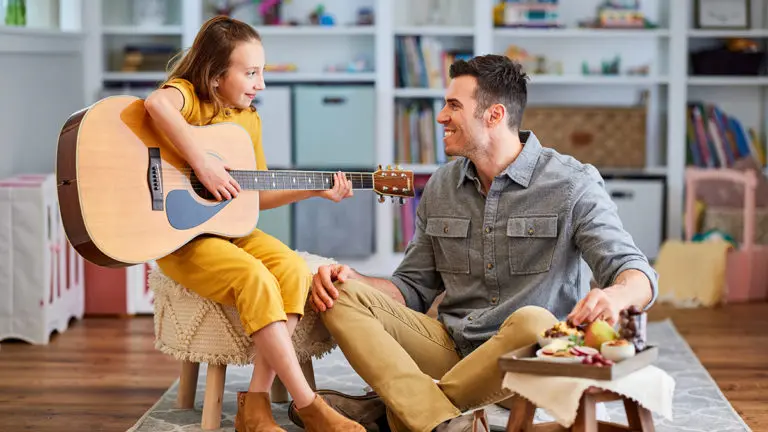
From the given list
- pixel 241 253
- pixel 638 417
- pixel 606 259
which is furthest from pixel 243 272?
pixel 638 417

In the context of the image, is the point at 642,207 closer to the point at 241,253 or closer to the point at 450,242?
the point at 450,242

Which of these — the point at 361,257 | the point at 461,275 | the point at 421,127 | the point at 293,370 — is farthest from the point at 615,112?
the point at 293,370

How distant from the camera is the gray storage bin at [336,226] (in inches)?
187

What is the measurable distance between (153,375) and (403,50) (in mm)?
2260

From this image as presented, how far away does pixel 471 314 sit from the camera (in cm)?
246

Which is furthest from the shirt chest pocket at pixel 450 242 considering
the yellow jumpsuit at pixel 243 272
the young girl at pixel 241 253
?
the yellow jumpsuit at pixel 243 272

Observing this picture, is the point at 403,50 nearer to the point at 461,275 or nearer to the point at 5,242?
the point at 5,242

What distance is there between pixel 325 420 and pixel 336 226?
8.35 feet

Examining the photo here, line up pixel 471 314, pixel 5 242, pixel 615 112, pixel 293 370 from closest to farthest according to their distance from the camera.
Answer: pixel 293 370 < pixel 471 314 < pixel 5 242 < pixel 615 112

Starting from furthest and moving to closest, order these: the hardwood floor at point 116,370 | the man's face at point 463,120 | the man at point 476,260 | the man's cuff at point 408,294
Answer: the hardwood floor at point 116,370, the man's cuff at point 408,294, the man's face at point 463,120, the man at point 476,260

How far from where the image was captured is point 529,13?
4875 millimetres

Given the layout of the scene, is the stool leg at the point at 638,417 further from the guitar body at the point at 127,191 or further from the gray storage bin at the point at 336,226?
the gray storage bin at the point at 336,226

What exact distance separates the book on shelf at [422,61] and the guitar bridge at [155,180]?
8.61 ft

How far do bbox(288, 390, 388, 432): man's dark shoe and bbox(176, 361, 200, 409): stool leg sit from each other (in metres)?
0.34
